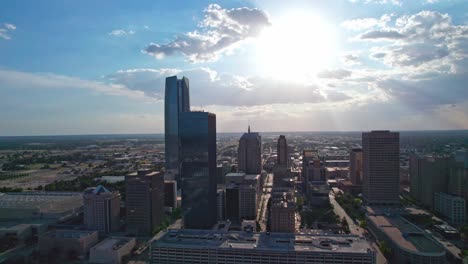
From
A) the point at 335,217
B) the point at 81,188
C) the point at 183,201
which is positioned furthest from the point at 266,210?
the point at 81,188

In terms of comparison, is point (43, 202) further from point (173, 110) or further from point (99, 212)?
point (173, 110)

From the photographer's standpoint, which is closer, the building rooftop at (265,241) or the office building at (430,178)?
the building rooftop at (265,241)

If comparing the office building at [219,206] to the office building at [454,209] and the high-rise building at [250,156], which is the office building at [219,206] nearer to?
the high-rise building at [250,156]

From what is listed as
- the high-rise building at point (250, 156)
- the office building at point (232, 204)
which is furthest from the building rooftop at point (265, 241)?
the high-rise building at point (250, 156)

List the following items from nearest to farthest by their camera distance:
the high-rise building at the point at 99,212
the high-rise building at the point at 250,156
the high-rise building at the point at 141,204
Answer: the high-rise building at the point at 141,204 → the high-rise building at the point at 99,212 → the high-rise building at the point at 250,156

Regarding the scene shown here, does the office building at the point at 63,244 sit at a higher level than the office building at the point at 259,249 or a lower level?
lower

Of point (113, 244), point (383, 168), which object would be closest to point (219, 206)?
point (113, 244)

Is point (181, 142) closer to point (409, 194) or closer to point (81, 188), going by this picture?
point (81, 188)
